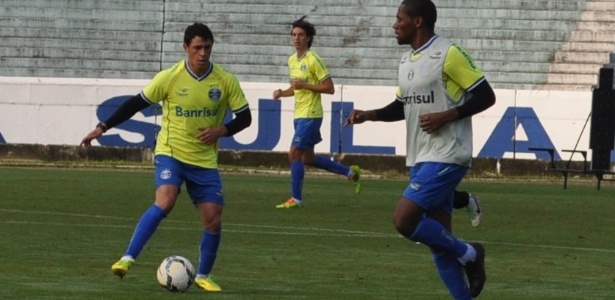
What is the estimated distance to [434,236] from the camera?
31.2 feet

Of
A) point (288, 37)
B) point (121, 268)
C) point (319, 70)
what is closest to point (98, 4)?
point (288, 37)

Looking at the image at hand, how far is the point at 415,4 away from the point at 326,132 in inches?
845

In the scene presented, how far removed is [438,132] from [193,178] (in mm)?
2383

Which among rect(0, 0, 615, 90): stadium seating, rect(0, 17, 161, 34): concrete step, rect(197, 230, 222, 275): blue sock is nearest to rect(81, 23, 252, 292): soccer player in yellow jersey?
rect(197, 230, 222, 275): blue sock

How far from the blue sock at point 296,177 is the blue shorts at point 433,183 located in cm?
1034

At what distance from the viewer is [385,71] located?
34562 mm

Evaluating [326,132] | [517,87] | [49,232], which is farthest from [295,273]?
[517,87]

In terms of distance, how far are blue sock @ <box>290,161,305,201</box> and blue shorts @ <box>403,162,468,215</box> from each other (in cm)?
1034

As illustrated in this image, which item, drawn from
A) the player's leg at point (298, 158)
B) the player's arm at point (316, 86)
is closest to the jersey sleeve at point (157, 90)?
the player's arm at point (316, 86)

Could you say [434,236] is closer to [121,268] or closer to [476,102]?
[476,102]

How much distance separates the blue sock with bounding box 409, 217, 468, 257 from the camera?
9.50m

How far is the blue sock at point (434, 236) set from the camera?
950cm

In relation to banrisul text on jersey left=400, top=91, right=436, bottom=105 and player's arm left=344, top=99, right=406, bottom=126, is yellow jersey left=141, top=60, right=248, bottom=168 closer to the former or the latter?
player's arm left=344, top=99, right=406, bottom=126

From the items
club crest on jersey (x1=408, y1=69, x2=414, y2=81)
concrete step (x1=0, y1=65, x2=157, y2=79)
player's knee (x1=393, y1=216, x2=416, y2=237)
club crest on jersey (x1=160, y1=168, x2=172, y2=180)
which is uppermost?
club crest on jersey (x1=408, y1=69, x2=414, y2=81)
